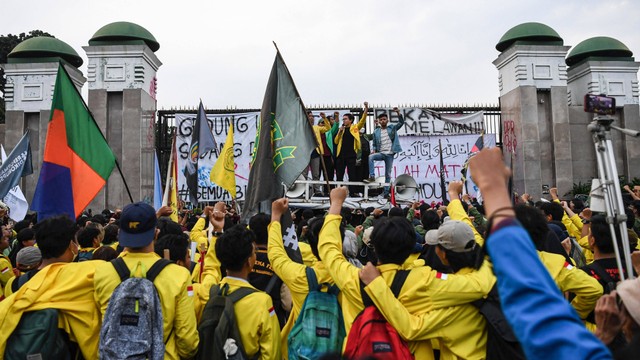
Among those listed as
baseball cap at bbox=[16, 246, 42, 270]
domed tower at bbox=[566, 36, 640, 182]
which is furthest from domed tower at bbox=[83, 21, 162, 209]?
domed tower at bbox=[566, 36, 640, 182]

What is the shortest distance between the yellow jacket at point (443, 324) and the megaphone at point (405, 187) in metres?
9.18

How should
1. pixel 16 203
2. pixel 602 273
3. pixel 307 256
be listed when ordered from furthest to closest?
pixel 16 203 → pixel 307 256 → pixel 602 273

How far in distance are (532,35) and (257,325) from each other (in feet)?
58.8

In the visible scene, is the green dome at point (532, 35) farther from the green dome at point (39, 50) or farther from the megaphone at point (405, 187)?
the green dome at point (39, 50)

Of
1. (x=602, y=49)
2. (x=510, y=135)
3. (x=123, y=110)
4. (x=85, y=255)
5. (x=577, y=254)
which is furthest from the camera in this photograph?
(x=602, y=49)

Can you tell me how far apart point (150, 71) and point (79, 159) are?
535 inches

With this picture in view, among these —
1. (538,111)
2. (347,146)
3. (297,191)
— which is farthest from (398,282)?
(538,111)

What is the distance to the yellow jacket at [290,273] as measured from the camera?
358 centimetres

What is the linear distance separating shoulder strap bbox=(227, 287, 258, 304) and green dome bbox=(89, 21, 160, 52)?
53.0ft

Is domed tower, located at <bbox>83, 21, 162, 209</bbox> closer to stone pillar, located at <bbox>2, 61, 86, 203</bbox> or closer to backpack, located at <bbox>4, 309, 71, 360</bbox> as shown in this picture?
stone pillar, located at <bbox>2, 61, 86, 203</bbox>

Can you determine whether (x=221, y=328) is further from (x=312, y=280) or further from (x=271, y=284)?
(x=271, y=284)

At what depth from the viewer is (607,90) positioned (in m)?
19.2

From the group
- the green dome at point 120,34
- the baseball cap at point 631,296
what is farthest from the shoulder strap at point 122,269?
the green dome at point 120,34

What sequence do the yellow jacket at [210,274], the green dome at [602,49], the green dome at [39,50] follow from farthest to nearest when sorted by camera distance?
the green dome at [602,49], the green dome at [39,50], the yellow jacket at [210,274]
